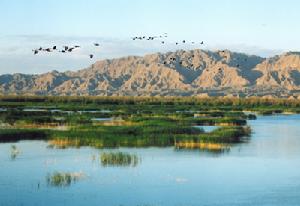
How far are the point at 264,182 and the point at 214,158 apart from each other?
7795 mm

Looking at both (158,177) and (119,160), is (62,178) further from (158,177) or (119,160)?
(119,160)

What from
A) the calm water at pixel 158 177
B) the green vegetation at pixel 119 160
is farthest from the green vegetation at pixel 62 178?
the green vegetation at pixel 119 160

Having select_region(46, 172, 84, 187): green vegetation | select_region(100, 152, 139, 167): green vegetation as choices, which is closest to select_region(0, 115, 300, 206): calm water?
select_region(46, 172, 84, 187): green vegetation

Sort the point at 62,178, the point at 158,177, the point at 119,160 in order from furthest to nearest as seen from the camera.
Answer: the point at 119,160, the point at 158,177, the point at 62,178

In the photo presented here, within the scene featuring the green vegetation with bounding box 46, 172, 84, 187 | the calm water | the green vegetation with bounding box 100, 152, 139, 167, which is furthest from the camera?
the green vegetation with bounding box 100, 152, 139, 167

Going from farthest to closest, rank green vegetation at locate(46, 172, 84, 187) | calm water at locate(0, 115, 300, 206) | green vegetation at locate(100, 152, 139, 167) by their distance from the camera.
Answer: green vegetation at locate(100, 152, 139, 167) → green vegetation at locate(46, 172, 84, 187) → calm water at locate(0, 115, 300, 206)

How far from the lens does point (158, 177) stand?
3359cm

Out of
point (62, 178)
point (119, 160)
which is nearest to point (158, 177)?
point (119, 160)

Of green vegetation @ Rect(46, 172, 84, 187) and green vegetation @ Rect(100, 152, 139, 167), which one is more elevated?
green vegetation @ Rect(100, 152, 139, 167)

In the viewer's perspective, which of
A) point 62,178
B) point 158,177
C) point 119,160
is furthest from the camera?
point 119,160

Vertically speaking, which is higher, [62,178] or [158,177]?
[62,178]

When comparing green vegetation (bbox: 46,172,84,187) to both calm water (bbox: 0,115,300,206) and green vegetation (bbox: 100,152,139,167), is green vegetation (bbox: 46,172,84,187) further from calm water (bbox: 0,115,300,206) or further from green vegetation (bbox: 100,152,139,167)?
green vegetation (bbox: 100,152,139,167)

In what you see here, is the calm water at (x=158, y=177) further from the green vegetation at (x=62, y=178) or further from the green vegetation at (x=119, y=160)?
the green vegetation at (x=119, y=160)

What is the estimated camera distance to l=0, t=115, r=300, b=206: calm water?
28.3 meters
